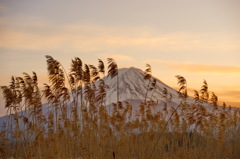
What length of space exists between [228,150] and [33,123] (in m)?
6.63

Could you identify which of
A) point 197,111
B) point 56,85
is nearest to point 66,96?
point 56,85

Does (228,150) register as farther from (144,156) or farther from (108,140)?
(108,140)

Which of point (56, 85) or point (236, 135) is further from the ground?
point (56, 85)

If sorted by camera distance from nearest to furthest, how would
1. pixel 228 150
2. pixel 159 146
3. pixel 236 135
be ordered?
pixel 159 146 → pixel 228 150 → pixel 236 135

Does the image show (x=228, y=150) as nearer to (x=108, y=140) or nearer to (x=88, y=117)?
(x=108, y=140)

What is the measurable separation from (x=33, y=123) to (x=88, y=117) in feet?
5.31

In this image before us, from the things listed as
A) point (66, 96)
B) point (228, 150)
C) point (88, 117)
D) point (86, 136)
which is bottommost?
point (228, 150)

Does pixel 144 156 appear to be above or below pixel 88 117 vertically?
below

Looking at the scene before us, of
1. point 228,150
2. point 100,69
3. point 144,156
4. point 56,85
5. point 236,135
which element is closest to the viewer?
point 56,85

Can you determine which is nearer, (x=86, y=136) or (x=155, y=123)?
(x=86, y=136)

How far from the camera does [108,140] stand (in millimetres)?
8672

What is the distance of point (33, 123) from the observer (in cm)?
866

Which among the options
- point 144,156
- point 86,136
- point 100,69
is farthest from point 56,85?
point 144,156

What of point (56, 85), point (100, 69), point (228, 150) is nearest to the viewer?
point (56, 85)
